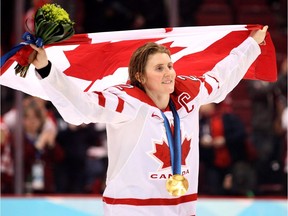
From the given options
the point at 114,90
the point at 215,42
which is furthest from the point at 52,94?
the point at 215,42

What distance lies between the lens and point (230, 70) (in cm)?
467

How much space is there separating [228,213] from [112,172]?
221 centimetres

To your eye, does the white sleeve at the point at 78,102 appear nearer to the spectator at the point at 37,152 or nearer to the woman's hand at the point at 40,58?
the woman's hand at the point at 40,58

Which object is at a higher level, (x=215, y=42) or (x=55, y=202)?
(x=215, y=42)

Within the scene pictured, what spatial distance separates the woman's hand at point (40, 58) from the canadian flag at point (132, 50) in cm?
76

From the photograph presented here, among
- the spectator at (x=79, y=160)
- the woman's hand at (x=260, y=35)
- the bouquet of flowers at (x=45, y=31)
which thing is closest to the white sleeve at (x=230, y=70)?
the woman's hand at (x=260, y=35)

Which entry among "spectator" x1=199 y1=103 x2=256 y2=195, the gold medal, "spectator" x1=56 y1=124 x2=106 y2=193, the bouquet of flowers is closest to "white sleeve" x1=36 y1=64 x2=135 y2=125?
the bouquet of flowers

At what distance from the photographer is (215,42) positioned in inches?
197

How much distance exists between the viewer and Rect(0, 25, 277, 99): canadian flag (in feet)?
15.6

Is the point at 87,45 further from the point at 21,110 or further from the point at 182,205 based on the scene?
the point at 21,110

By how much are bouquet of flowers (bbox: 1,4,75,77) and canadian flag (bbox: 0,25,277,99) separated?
735 mm

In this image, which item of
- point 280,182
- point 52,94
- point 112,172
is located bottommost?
point 280,182

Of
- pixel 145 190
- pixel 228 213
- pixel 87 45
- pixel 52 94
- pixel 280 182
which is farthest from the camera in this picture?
pixel 280 182

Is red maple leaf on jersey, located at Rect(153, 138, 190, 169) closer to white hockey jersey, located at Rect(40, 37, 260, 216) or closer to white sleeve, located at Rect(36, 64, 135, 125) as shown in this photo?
white hockey jersey, located at Rect(40, 37, 260, 216)
